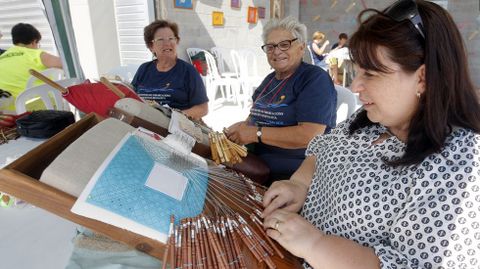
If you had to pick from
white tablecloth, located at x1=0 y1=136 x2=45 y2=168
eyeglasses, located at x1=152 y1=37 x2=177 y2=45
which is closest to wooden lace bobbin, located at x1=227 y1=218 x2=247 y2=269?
white tablecloth, located at x1=0 y1=136 x2=45 y2=168

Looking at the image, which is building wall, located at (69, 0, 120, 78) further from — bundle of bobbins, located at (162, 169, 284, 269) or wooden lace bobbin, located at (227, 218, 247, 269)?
wooden lace bobbin, located at (227, 218, 247, 269)

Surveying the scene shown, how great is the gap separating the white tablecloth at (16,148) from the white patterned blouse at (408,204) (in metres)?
1.11

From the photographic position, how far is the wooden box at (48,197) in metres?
0.55

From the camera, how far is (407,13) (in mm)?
698

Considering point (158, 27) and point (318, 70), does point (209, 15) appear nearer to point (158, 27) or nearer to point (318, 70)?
point (158, 27)

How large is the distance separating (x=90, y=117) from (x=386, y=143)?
2.66ft

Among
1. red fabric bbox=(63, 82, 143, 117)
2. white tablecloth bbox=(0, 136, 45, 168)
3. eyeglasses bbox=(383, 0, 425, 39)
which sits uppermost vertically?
eyeglasses bbox=(383, 0, 425, 39)

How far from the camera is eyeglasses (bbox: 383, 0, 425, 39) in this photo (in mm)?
688

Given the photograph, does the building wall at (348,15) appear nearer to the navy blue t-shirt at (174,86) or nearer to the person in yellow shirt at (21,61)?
the navy blue t-shirt at (174,86)

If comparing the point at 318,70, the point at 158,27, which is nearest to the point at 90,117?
the point at 318,70

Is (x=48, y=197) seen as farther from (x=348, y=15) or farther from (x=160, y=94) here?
(x=348, y=15)

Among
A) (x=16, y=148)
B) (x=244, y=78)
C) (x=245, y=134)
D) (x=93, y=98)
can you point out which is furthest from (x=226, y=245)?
(x=244, y=78)

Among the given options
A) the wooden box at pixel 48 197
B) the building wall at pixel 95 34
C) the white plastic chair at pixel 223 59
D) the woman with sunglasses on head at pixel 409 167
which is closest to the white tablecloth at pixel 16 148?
the wooden box at pixel 48 197

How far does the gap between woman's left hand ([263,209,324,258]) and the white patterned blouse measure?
13 cm
